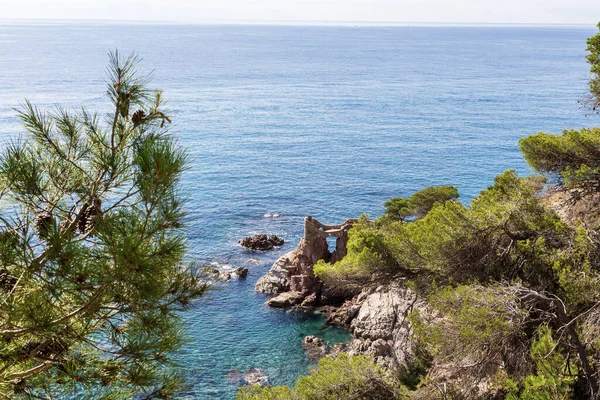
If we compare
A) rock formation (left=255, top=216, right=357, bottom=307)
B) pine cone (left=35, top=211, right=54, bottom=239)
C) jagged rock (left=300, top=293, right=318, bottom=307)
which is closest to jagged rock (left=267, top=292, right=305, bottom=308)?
rock formation (left=255, top=216, right=357, bottom=307)

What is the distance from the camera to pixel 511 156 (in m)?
61.6

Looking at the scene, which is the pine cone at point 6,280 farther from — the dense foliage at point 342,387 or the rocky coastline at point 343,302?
the rocky coastline at point 343,302

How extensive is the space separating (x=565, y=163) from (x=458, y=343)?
8382 mm

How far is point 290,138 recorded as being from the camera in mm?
70500

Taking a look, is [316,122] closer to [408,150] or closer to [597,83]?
[408,150]

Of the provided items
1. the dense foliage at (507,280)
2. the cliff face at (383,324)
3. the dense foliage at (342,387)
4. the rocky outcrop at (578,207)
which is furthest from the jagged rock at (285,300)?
the dense foliage at (342,387)

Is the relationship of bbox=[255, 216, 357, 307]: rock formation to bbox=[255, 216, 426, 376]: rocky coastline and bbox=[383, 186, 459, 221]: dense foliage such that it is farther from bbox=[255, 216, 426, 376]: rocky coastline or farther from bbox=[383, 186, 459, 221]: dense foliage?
bbox=[383, 186, 459, 221]: dense foliage

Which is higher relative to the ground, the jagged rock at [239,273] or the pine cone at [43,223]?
the pine cone at [43,223]

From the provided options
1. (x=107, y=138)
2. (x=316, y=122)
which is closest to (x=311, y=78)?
(x=316, y=122)

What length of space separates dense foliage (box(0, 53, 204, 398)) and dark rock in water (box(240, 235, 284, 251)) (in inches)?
1243

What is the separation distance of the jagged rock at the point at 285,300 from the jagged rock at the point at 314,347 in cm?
414

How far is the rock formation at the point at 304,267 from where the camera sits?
1326 inches

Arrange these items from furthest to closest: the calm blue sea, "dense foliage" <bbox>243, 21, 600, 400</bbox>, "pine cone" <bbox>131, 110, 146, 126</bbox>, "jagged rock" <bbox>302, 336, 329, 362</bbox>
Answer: the calm blue sea < "jagged rock" <bbox>302, 336, 329, 362</bbox> < "dense foliage" <bbox>243, 21, 600, 400</bbox> < "pine cone" <bbox>131, 110, 146, 126</bbox>

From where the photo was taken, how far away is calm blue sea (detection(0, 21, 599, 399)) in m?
30.5
